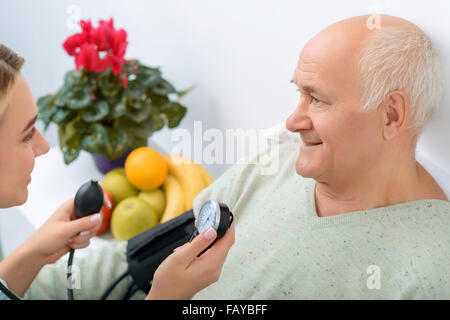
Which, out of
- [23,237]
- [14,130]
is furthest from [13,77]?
[23,237]

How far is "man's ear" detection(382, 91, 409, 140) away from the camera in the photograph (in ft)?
2.73

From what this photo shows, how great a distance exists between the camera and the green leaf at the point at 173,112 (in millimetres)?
1615

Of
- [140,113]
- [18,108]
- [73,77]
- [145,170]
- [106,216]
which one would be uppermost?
[18,108]

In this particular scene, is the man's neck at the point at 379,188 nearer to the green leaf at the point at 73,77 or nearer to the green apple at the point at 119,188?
the green apple at the point at 119,188

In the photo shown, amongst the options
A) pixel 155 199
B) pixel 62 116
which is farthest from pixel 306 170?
pixel 62 116

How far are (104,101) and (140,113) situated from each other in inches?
4.6

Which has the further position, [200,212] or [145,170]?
[145,170]

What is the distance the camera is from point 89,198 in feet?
3.16

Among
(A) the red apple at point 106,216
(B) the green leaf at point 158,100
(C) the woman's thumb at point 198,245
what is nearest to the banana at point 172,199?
(A) the red apple at point 106,216

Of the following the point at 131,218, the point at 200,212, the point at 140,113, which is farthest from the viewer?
the point at 140,113

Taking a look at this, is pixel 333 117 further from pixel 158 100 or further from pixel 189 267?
pixel 158 100

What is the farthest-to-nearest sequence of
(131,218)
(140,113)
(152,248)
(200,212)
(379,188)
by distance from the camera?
(140,113)
(131,218)
(152,248)
(379,188)
(200,212)

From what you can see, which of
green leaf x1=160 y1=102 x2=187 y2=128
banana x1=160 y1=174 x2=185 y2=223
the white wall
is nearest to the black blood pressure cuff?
banana x1=160 y1=174 x2=185 y2=223

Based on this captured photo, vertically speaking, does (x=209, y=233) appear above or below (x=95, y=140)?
above
